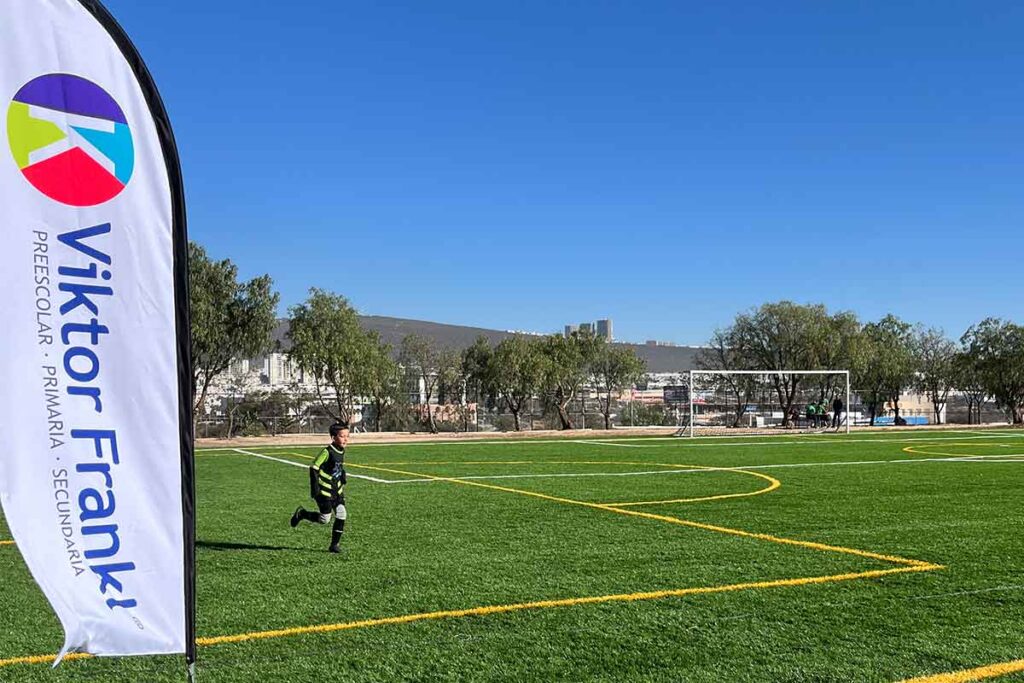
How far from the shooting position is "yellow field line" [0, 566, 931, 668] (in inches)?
260

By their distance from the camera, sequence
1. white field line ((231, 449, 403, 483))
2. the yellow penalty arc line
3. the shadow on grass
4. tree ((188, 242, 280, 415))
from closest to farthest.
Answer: the shadow on grass → the yellow penalty arc line → white field line ((231, 449, 403, 483)) → tree ((188, 242, 280, 415))

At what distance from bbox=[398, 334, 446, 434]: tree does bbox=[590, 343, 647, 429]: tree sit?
9511 millimetres

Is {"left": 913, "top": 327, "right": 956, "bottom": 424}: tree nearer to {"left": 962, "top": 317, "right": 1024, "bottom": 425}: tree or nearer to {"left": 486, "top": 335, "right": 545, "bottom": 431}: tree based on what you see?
{"left": 962, "top": 317, "right": 1024, "bottom": 425}: tree

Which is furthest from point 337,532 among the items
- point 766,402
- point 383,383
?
point 766,402

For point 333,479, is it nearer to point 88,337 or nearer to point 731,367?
point 88,337

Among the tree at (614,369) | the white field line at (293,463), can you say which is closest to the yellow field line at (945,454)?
the white field line at (293,463)

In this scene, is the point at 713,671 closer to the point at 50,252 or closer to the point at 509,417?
the point at 50,252

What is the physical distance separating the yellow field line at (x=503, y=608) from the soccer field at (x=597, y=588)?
3cm

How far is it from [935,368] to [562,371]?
94.2 feet

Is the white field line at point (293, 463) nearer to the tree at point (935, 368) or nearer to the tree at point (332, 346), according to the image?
the tree at point (332, 346)

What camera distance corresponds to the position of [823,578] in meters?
8.71

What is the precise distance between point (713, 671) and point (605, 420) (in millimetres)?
50062

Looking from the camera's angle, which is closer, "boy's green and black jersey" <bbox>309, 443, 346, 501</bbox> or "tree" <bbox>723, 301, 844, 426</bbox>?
"boy's green and black jersey" <bbox>309, 443, 346, 501</bbox>

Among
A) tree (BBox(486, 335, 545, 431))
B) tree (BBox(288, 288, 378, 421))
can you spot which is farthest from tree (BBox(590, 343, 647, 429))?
tree (BBox(288, 288, 378, 421))
